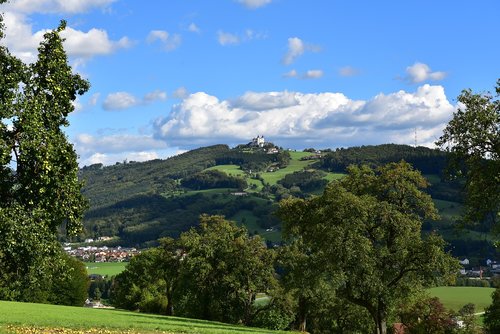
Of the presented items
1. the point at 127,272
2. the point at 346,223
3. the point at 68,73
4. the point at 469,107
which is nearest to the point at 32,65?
the point at 68,73

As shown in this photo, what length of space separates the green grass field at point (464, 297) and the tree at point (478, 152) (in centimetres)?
13887

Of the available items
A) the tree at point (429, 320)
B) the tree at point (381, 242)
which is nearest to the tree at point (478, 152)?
the tree at point (381, 242)

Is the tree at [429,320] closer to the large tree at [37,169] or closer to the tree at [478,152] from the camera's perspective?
the tree at [478,152]

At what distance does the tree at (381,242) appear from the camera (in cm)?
4619

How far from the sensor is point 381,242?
49000 millimetres

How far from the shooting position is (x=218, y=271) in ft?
265

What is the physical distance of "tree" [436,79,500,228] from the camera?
29078mm

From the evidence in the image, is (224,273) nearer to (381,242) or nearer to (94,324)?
(381,242)

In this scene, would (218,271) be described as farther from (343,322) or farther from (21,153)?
(21,153)

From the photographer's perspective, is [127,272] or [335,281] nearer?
[335,281]

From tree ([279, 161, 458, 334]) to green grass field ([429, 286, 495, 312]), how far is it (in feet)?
394

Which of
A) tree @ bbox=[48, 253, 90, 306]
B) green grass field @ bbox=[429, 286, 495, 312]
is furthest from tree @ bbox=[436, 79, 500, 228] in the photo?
green grass field @ bbox=[429, 286, 495, 312]

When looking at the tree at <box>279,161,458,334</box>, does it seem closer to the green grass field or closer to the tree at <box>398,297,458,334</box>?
the tree at <box>398,297,458,334</box>

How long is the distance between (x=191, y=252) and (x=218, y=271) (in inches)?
204
